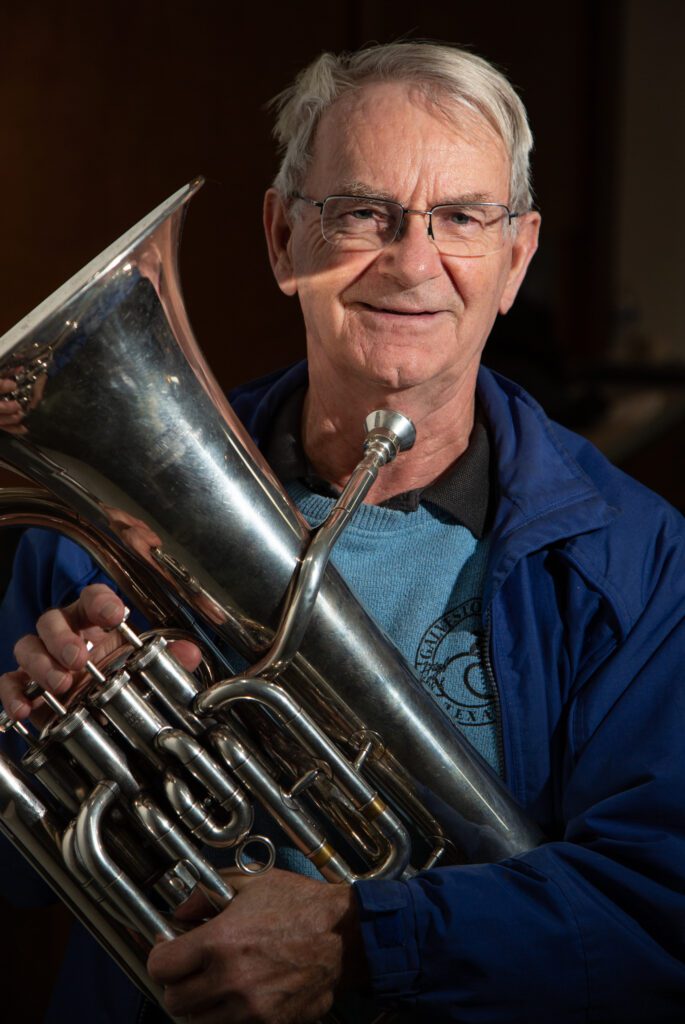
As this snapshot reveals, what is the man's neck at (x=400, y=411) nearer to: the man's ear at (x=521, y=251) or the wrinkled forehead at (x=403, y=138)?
the man's ear at (x=521, y=251)

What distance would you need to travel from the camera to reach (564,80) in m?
5.17

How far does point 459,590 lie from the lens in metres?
1.25

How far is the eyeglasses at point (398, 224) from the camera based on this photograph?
1228 millimetres

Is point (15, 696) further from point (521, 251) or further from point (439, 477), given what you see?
point (521, 251)

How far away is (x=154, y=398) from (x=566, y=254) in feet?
15.8

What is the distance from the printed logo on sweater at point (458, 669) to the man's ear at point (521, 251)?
1.28 feet

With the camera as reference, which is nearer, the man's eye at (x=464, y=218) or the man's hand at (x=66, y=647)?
the man's hand at (x=66, y=647)

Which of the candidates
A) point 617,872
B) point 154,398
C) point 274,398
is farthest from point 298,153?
point 617,872

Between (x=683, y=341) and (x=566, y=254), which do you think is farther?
(x=683, y=341)

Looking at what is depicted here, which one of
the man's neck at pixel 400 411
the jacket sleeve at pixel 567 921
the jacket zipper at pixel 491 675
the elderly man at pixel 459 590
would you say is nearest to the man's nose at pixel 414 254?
the elderly man at pixel 459 590

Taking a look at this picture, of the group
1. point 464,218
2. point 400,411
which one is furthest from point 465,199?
point 400,411

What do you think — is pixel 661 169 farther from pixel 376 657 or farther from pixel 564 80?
pixel 376 657

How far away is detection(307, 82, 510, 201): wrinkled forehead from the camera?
3.99 feet

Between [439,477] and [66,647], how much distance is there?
18.8 inches
